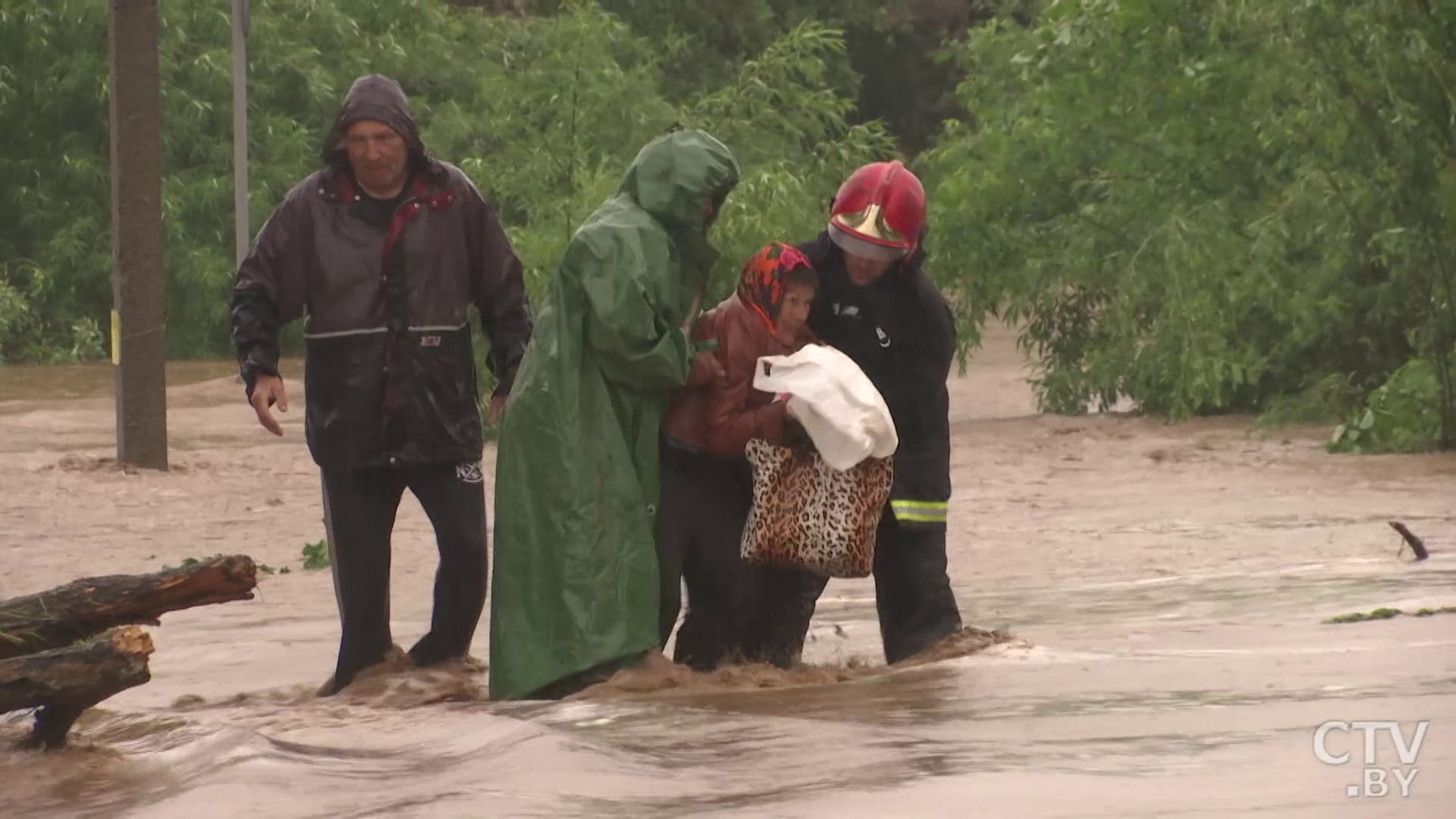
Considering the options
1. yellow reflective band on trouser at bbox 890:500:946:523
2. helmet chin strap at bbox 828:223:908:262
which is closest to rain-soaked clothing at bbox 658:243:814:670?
helmet chin strap at bbox 828:223:908:262

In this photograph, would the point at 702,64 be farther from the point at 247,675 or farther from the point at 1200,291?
the point at 247,675

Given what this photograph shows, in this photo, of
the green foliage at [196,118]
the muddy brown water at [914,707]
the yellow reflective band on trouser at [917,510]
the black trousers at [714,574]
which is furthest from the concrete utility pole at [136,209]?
the yellow reflective band on trouser at [917,510]

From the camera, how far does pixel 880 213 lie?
659cm

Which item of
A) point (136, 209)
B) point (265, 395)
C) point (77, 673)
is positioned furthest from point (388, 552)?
point (136, 209)

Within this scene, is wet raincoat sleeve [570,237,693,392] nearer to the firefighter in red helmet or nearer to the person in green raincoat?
the person in green raincoat

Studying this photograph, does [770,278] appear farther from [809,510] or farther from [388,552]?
[388,552]

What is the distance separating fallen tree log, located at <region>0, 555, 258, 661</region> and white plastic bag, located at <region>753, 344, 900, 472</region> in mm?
1391

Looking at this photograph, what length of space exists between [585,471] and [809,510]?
0.57m

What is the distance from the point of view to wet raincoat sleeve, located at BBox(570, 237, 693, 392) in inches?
245

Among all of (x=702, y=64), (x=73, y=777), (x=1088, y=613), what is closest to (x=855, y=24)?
(x=702, y=64)

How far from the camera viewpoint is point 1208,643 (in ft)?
22.2

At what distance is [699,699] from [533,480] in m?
0.74

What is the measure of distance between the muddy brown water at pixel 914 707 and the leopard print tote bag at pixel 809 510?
0.31 m

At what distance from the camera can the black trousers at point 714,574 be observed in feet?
21.7
